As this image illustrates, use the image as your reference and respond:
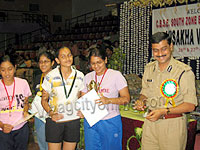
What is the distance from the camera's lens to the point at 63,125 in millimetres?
2443

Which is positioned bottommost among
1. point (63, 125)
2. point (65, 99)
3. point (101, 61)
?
point (63, 125)

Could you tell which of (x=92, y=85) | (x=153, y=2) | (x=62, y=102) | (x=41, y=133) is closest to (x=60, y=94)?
(x=62, y=102)

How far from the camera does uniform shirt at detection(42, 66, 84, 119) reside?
2.39 meters

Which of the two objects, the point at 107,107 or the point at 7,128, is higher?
the point at 107,107

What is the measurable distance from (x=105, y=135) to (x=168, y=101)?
708 mm

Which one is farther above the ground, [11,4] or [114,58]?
[11,4]

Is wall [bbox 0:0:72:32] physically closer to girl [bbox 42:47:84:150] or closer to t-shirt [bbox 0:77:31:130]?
t-shirt [bbox 0:77:31:130]

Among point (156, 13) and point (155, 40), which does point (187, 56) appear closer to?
point (156, 13)

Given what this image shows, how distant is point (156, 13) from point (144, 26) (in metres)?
0.48

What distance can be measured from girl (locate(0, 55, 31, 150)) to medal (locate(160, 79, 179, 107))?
1.39 meters

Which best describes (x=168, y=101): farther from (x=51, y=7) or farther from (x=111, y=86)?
(x=51, y=7)

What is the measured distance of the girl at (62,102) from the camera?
2.39 metres

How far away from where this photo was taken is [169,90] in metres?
1.97

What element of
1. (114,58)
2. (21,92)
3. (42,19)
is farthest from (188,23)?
(42,19)
